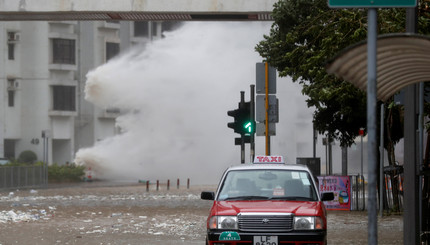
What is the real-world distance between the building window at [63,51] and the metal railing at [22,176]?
20.4 m

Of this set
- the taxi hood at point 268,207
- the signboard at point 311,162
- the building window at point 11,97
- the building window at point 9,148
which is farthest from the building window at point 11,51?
the taxi hood at point 268,207

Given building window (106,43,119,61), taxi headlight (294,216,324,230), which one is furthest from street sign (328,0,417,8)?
building window (106,43,119,61)

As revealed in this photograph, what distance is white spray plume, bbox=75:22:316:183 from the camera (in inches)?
2189

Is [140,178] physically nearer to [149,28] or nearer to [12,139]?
[12,139]

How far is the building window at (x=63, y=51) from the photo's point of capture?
218 ft

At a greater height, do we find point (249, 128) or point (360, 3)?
point (360, 3)

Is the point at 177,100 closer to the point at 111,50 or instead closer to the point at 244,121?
the point at 111,50

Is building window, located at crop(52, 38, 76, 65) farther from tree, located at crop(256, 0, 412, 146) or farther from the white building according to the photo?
tree, located at crop(256, 0, 412, 146)

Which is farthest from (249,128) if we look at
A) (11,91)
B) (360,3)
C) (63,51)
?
(63,51)

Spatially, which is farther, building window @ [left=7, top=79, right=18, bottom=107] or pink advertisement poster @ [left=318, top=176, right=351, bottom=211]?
building window @ [left=7, top=79, right=18, bottom=107]

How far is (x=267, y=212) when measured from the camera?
37.3ft

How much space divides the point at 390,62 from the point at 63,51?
6007 cm

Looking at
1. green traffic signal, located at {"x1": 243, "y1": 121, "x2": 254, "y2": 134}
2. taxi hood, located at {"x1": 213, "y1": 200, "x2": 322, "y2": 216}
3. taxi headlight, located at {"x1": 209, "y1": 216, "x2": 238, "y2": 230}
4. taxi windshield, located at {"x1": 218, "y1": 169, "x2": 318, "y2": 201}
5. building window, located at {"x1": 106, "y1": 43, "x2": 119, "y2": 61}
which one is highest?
building window, located at {"x1": 106, "y1": 43, "x2": 119, "y2": 61}

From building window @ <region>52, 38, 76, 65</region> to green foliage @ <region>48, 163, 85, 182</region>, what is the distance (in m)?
10.3
